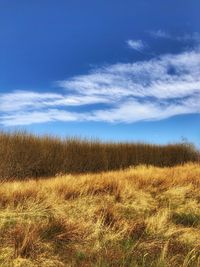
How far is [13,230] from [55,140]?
12527 mm

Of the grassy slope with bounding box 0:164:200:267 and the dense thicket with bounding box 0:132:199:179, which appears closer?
the grassy slope with bounding box 0:164:200:267

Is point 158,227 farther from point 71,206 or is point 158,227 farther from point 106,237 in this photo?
point 71,206

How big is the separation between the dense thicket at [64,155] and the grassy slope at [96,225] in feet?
19.3

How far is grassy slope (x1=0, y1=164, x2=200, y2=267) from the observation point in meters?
5.35

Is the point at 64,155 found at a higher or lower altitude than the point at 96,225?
higher

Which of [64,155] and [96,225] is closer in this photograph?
[96,225]

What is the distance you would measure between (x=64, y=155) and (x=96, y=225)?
11770 mm

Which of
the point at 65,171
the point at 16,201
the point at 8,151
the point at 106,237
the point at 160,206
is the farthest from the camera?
the point at 65,171

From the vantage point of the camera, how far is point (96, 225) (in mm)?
6488

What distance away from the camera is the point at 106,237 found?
20.0ft

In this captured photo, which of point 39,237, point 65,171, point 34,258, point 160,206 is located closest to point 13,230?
point 39,237

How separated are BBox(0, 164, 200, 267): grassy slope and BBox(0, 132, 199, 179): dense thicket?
5892 mm

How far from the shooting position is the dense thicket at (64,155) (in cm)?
1608

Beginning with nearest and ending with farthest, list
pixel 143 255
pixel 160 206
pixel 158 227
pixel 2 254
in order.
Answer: pixel 2 254 < pixel 143 255 < pixel 158 227 < pixel 160 206
